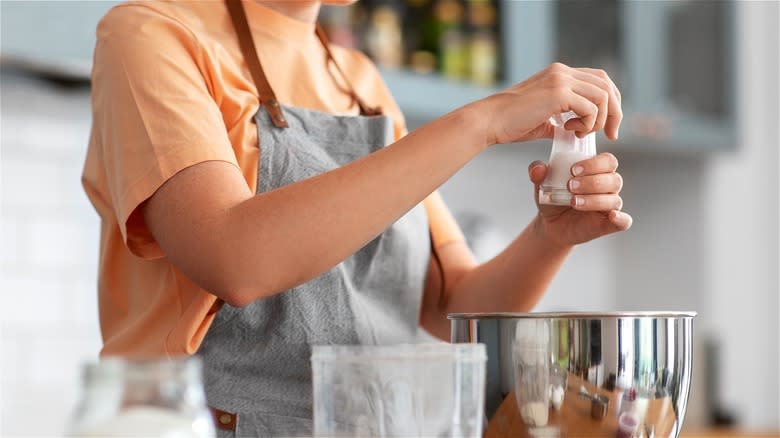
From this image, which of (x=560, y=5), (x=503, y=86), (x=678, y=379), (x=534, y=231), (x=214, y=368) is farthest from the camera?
(x=560, y=5)

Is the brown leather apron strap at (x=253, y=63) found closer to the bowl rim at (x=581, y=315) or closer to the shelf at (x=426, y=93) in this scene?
the bowl rim at (x=581, y=315)

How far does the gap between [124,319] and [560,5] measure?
6.62ft

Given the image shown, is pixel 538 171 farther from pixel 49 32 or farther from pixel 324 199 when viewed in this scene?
pixel 49 32

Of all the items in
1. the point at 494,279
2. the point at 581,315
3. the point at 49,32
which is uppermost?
the point at 49,32

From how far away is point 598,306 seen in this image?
3.50 m

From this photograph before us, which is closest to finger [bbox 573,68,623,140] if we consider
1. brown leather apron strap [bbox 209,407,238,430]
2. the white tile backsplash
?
brown leather apron strap [bbox 209,407,238,430]

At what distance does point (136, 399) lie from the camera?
0.62 metres

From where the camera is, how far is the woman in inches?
36.4

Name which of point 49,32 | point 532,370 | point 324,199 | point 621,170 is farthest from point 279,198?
point 621,170

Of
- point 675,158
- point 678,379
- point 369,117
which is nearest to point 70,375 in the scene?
point 369,117

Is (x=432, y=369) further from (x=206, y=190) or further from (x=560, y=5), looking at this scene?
(x=560, y=5)

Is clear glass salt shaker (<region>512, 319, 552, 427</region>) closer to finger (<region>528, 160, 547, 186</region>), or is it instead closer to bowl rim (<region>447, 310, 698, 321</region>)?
bowl rim (<region>447, 310, 698, 321</region>)

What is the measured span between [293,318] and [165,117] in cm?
25

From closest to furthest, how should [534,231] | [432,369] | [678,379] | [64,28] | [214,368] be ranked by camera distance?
1. [432,369]
2. [678,379]
3. [214,368]
4. [534,231]
5. [64,28]
